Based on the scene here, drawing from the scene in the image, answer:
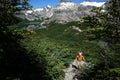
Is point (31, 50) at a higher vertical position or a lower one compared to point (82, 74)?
higher

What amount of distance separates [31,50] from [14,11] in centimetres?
939

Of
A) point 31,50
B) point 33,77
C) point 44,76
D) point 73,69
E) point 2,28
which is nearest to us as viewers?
point 2,28

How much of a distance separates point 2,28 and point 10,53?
3.88 metres

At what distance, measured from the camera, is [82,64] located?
27859 millimetres

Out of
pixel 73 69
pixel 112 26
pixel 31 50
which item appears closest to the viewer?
pixel 112 26

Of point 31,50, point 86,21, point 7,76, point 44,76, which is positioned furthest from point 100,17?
point 31,50

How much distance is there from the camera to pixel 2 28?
57.5ft

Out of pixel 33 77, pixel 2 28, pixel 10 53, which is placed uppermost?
pixel 2 28

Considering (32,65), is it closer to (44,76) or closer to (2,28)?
(44,76)

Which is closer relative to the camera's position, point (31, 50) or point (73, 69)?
point (31, 50)

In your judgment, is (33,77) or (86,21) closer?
(86,21)

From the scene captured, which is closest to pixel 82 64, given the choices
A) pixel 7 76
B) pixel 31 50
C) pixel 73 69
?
pixel 73 69

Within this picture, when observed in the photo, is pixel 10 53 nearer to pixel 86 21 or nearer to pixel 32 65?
pixel 32 65

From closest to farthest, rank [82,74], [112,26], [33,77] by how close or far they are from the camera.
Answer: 1. [112,26]
2. [33,77]
3. [82,74]
